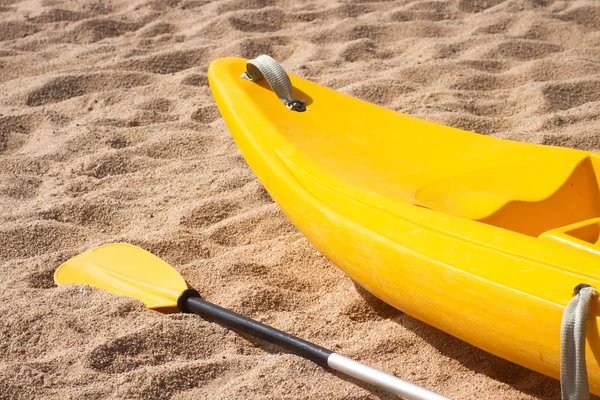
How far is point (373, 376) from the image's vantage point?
150cm

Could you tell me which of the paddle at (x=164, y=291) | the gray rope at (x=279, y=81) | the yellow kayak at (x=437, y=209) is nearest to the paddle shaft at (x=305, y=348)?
the paddle at (x=164, y=291)

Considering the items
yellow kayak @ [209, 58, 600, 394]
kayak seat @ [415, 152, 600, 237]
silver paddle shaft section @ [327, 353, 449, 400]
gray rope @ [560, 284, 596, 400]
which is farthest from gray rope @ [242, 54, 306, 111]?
gray rope @ [560, 284, 596, 400]

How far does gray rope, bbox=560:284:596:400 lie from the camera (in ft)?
4.07

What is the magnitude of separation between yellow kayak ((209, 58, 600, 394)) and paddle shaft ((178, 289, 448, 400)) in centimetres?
15

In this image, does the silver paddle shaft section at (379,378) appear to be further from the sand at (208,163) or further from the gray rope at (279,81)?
the gray rope at (279,81)

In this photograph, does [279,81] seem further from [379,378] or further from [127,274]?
[379,378]

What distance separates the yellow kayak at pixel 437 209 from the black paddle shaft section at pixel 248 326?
187 millimetres

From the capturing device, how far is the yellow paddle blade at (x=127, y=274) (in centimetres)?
185

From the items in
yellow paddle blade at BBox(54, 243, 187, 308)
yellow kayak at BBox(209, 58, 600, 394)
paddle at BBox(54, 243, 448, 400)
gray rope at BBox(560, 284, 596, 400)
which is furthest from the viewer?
yellow paddle blade at BBox(54, 243, 187, 308)

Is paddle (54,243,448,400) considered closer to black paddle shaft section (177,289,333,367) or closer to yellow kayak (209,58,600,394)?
black paddle shaft section (177,289,333,367)

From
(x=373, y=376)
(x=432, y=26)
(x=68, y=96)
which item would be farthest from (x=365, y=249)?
(x=432, y=26)

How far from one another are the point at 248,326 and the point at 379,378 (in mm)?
337

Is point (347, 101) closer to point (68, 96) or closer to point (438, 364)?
point (438, 364)

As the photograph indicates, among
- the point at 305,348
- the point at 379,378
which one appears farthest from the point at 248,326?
the point at 379,378
